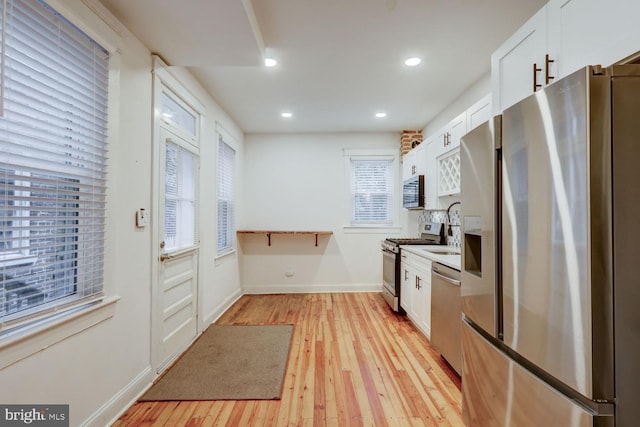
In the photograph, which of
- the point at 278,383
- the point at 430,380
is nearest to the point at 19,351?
the point at 278,383

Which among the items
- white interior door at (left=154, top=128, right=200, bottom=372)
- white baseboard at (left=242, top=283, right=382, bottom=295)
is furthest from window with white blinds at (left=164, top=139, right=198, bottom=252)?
white baseboard at (left=242, top=283, right=382, bottom=295)

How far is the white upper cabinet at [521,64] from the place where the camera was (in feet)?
4.53

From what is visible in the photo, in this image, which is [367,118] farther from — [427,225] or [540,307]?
[540,307]

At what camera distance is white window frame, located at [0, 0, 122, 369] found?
121 centimetres

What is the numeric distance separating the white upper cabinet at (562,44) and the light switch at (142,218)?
252 centimetres

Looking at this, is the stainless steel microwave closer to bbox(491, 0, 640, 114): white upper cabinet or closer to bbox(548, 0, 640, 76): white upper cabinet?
bbox(491, 0, 640, 114): white upper cabinet

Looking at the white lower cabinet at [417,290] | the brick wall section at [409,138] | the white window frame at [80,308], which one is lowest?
the white lower cabinet at [417,290]

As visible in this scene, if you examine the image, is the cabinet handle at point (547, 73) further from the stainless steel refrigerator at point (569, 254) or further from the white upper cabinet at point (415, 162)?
the white upper cabinet at point (415, 162)

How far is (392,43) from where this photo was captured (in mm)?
2305

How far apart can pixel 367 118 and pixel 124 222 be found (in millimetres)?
3321

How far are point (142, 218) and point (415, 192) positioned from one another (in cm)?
317

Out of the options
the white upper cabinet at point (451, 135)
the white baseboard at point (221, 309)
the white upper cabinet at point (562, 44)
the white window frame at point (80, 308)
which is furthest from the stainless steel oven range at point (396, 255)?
the white window frame at point (80, 308)

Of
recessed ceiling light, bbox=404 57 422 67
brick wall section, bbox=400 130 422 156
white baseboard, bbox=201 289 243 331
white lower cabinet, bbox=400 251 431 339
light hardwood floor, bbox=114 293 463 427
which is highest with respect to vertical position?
recessed ceiling light, bbox=404 57 422 67

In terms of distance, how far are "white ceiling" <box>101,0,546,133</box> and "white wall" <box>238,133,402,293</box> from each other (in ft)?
4.26
